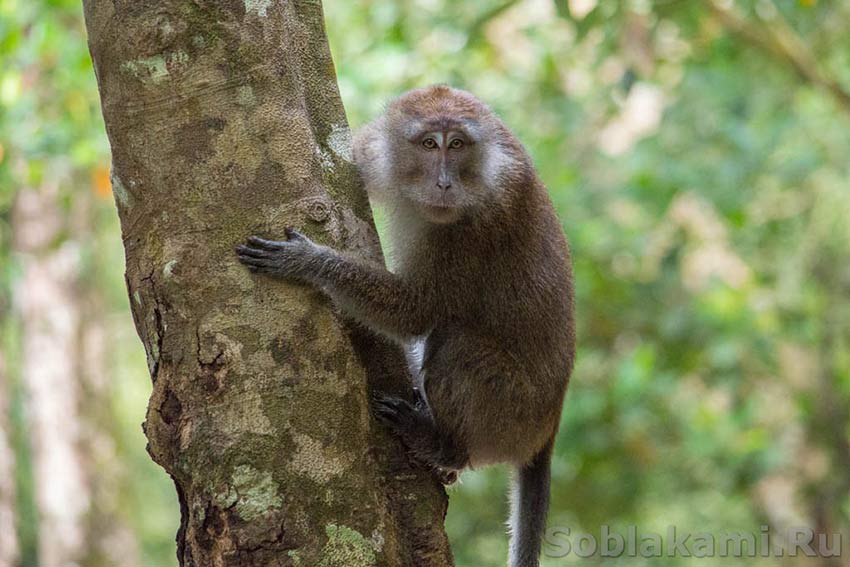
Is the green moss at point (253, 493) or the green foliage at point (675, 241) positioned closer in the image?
the green moss at point (253, 493)

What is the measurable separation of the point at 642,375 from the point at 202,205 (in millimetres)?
5717

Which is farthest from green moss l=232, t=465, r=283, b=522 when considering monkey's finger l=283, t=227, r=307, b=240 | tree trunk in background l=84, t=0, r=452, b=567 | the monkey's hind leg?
monkey's finger l=283, t=227, r=307, b=240

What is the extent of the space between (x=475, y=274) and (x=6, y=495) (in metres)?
5.92

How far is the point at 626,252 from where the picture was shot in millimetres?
9156

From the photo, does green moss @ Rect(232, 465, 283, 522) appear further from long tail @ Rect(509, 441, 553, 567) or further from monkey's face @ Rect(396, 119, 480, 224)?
long tail @ Rect(509, 441, 553, 567)

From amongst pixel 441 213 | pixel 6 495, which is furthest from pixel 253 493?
pixel 6 495

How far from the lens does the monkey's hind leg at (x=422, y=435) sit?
3.10 m

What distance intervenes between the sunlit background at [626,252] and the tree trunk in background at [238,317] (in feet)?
11.0

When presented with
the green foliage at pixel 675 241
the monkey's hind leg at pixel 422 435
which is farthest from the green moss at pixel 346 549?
the green foliage at pixel 675 241

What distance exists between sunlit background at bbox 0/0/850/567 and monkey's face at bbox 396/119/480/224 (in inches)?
85.1

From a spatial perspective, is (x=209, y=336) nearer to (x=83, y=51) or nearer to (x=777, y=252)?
(x=83, y=51)

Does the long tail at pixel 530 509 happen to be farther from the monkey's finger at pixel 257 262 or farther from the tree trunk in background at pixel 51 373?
the tree trunk in background at pixel 51 373

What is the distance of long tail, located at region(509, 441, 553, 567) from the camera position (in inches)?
169

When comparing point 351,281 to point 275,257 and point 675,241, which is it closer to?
point 275,257
